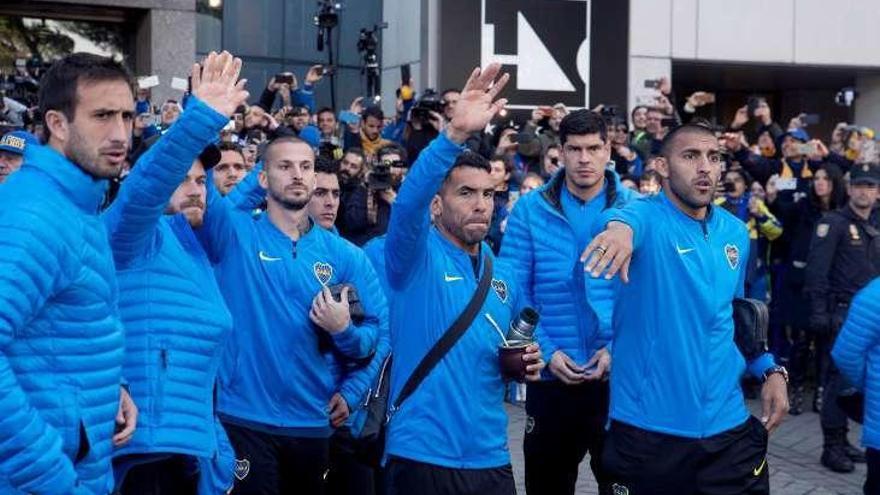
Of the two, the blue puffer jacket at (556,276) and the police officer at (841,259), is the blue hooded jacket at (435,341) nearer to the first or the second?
the blue puffer jacket at (556,276)

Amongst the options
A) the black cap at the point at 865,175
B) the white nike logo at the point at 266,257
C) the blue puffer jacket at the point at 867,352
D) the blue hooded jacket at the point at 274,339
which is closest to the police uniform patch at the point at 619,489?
the blue puffer jacket at the point at 867,352

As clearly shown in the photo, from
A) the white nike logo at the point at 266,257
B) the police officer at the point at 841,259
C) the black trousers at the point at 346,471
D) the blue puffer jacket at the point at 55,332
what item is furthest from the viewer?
the police officer at the point at 841,259

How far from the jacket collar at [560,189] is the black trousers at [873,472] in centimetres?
191

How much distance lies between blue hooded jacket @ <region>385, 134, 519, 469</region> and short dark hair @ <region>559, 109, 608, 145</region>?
1.42m

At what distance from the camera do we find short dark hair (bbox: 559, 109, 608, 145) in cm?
647

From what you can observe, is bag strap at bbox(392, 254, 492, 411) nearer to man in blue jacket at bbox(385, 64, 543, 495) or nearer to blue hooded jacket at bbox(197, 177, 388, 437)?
man in blue jacket at bbox(385, 64, 543, 495)

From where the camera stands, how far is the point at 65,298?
348 centimetres

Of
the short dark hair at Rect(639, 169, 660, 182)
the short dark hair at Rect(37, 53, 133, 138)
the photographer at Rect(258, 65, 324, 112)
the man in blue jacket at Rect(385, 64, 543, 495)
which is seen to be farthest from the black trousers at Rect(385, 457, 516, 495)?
the photographer at Rect(258, 65, 324, 112)

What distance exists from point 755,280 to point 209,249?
8.10 m

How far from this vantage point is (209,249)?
5.23 meters

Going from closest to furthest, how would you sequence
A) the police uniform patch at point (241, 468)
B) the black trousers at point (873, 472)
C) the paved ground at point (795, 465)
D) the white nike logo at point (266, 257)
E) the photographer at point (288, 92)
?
the police uniform patch at point (241, 468)
the black trousers at point (873, 472)
the white nike logo at point (266, 257)
the paved ground at point (795, 465)
the photographer at point (288, 92)

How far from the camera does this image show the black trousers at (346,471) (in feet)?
20.4

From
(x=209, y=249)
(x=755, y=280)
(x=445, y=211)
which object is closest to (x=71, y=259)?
(x=209, y=249)

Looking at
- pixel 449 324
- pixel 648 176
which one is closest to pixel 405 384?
pixel 449 324
